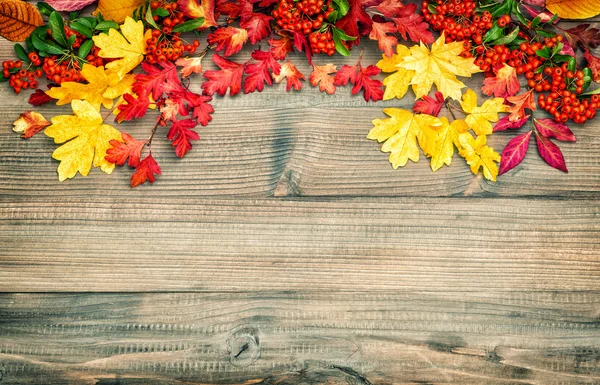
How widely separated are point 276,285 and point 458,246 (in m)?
0.44

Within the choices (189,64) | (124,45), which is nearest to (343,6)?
(189,64)

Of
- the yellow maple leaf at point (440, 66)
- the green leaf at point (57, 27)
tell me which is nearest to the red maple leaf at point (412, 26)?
the yellow maple leaf at point (440, 66)

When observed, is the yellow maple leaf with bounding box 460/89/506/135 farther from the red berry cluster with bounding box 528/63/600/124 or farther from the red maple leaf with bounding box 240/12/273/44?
the red maple leaf with bounding box 240/12/273/44

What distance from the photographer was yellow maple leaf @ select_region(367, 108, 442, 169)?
4.06 feet

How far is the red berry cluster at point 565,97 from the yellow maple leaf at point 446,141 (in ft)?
0.70

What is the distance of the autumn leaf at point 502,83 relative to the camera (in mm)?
1261

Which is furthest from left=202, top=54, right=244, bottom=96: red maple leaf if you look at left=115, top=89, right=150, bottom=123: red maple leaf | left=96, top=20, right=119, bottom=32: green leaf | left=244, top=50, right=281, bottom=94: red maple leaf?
left=96, top=20, right=119, bottom=32: green leaf

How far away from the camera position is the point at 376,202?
124 cm

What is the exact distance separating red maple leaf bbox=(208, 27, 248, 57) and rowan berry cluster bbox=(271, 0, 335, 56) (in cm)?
9

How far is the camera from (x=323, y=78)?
50.2 inches

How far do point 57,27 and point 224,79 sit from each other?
404 millimetres

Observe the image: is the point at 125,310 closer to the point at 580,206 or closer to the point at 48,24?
the point at 48,24

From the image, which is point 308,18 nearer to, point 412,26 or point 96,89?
point 412,26

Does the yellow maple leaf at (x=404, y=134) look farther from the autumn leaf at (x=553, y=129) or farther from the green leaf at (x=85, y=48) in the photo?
the green leaf at (x=85, y=48)
